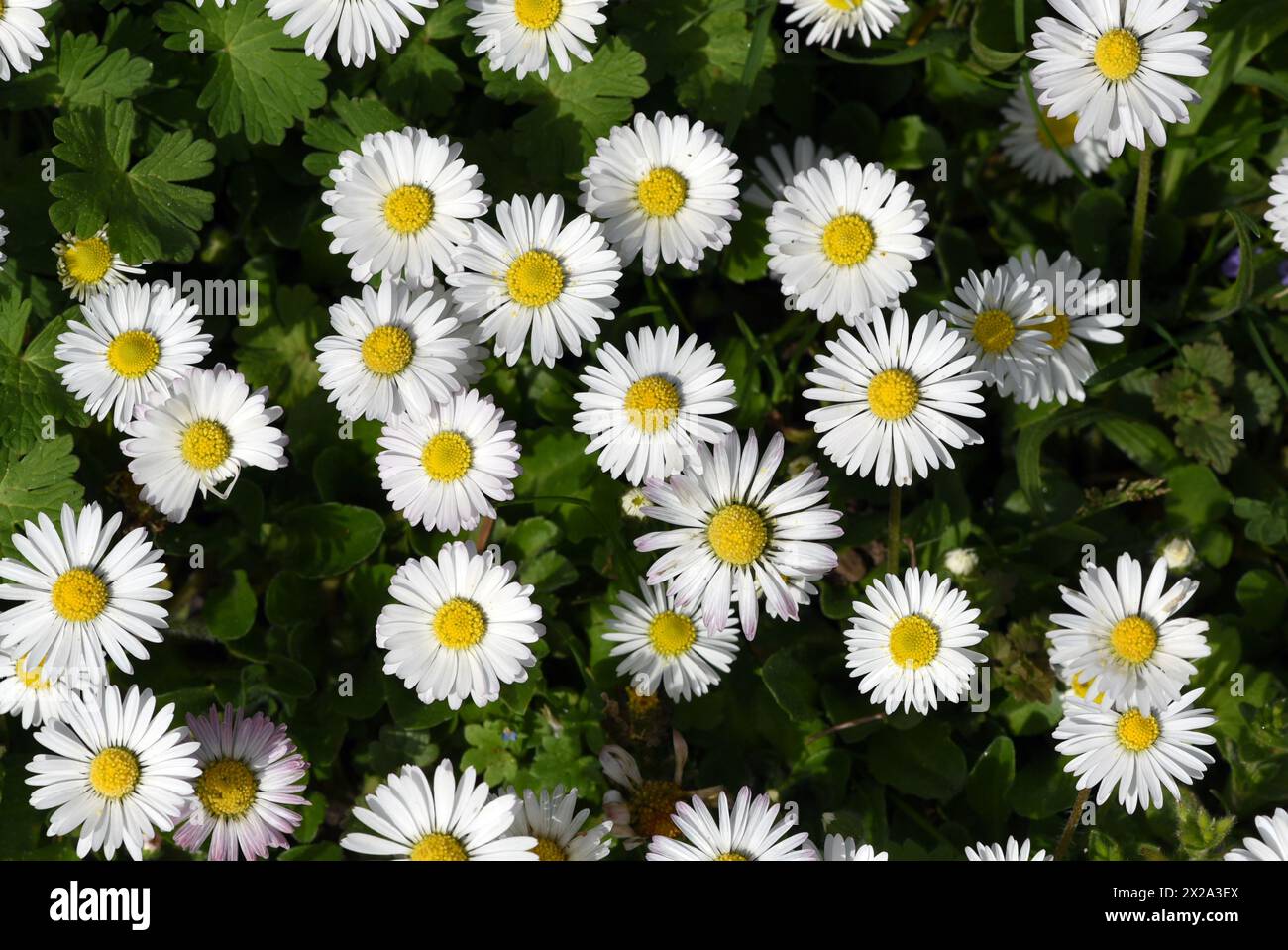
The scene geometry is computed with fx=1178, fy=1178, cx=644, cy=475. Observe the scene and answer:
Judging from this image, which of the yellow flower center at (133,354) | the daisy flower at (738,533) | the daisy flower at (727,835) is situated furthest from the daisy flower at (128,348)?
the daisy flower at (727,835)

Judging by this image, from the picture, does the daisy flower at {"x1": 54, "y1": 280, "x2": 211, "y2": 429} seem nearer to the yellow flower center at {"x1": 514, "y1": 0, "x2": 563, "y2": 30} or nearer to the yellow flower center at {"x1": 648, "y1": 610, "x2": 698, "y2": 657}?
the yellow flower center at {"x1": 514, "y1": 0, "x2": 563, "y2": 30}

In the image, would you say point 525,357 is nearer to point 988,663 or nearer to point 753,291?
point 753,291

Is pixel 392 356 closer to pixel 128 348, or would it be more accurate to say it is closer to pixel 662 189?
pixel 128 348

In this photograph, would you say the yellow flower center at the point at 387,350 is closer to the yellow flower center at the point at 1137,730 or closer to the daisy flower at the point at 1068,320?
the daisy flower at the point at 1068,320

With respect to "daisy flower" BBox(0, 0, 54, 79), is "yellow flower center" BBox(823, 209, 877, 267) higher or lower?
lower

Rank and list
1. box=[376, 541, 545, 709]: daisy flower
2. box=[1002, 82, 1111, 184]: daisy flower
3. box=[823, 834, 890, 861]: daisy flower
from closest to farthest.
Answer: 1. box=[823, 834, 890, 861]: daisy flower
2. box=[376, 541, 545, 709]: daisy flower
3. box=[1002, 82, 1111, 184]: daisy flower

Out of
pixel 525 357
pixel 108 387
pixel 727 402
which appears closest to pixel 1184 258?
pixel 727 402

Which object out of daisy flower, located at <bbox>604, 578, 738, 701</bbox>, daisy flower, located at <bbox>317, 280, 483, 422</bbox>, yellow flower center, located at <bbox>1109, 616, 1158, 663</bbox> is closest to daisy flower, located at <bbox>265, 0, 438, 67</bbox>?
daisy flower, located at <bbox>317, 280, 483, 422</bbox>
